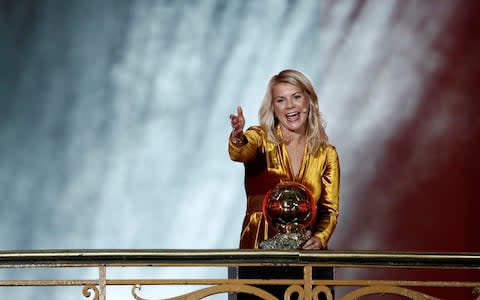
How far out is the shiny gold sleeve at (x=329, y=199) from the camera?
348 centimetres

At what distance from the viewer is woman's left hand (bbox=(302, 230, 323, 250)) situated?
3307 millimetres

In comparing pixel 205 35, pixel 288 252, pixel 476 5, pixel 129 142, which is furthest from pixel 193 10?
pixel 288 252

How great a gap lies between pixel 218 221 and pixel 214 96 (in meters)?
0.63

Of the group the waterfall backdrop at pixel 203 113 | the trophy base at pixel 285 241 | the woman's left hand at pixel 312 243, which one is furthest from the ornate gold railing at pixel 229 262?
the waterfall backdrop at pixel 203 113

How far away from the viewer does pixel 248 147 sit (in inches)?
137

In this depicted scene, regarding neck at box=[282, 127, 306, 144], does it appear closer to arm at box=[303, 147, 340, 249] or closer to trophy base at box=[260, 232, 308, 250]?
arm at box=[303, 147, 340, 249]

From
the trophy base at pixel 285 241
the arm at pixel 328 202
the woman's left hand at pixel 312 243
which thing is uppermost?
the arm at pixel 328 202

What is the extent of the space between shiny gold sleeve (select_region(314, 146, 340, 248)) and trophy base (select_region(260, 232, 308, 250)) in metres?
0.21

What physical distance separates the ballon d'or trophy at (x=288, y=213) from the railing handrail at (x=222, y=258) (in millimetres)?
298

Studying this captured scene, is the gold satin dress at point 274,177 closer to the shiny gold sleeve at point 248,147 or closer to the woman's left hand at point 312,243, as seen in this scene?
the shiny gold sleeve at point 248,147

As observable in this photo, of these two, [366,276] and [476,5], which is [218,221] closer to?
[366,276]

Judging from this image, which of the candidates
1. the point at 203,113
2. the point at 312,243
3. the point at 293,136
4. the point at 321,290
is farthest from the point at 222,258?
the point at 203,113

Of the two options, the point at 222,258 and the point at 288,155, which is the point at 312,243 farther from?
the point at 222,258

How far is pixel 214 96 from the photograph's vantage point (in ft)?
17.3
